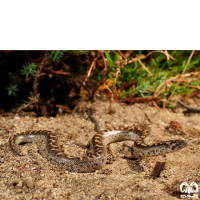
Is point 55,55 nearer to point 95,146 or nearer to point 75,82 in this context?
point 75,82

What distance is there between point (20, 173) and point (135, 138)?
2.32 metres

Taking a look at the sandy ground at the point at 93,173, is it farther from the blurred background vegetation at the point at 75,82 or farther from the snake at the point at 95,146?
the blurred background vegetation at the point at 75,82

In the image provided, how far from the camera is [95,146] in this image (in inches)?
138

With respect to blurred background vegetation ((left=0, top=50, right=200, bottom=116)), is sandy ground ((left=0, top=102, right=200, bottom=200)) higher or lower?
lower

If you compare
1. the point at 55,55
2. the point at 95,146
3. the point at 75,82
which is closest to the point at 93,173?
the point at 95,146

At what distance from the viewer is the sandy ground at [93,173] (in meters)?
2.35

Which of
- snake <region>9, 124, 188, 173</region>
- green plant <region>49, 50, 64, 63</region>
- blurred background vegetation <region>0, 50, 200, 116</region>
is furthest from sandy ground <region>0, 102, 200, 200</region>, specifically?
green plant <region>49, 50, 64, 63</region>

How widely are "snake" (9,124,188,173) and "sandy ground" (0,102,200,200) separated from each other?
0.11 metres

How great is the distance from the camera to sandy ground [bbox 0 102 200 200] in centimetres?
235

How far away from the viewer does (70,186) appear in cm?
250

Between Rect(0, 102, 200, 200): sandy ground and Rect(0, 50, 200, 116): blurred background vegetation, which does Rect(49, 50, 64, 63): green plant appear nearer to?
Rect(0, 50, 200, 116): blurred background vegetation

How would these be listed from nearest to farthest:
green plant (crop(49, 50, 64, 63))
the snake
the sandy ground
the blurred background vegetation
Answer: the sandy ground → the snake → green plant (crop(49, 50, 64, 63)) → the blurred background vegetation
